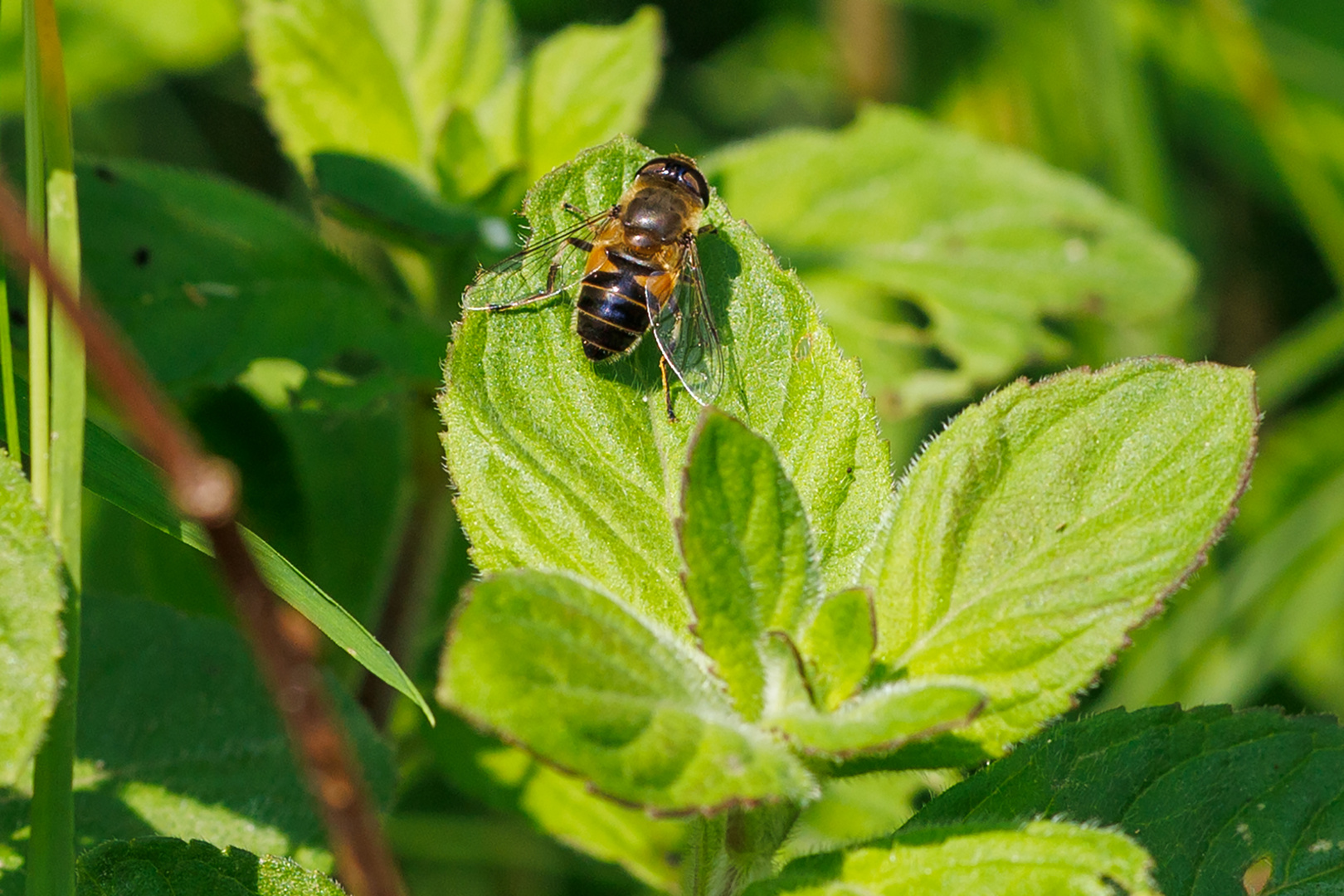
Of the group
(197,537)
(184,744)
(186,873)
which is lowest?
(186,873)

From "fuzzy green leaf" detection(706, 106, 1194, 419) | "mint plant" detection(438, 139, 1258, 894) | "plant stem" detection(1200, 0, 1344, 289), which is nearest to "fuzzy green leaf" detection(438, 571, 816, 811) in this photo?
"mint plant" detection(438, 139, 1258, 894)

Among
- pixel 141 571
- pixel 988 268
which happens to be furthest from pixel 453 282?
pixel 988 268

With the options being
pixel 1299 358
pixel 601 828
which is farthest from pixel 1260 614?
pixel 601 828

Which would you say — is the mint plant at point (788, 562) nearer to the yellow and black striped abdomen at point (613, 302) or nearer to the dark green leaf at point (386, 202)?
the yellow and black striped abdomen at point (613, 302)

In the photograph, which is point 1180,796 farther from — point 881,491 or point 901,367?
point 901,367

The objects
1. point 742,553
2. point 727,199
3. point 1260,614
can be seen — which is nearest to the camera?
point 742,553

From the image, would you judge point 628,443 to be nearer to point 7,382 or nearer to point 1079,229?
point 7,382

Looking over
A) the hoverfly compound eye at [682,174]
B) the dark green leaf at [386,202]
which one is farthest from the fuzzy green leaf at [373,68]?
the hoverfly compound eye at [682,174]
